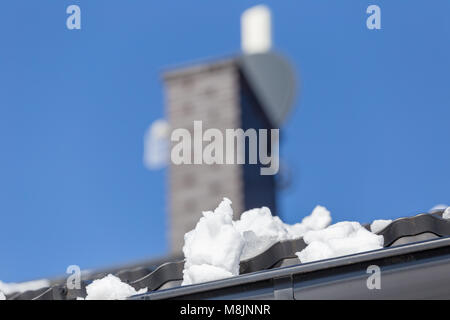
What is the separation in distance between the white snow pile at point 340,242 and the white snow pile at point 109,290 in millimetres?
847

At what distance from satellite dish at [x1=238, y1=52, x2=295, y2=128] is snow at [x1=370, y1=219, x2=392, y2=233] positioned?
16.2 metres

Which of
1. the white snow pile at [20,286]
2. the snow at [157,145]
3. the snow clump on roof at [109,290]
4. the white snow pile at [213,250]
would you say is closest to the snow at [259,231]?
the white snow pile at [213,250]

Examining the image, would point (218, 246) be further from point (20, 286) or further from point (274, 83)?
point (274, 83)

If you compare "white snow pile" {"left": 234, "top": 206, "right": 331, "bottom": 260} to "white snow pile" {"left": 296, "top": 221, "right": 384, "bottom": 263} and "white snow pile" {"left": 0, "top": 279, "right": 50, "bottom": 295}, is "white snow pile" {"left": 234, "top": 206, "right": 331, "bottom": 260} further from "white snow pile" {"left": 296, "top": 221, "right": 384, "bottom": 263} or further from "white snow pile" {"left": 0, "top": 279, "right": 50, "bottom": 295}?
"white snow pile" {"left": 0, "top": 279, "right": 50, "bottom": 295}

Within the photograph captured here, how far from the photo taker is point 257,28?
22625 millimetres

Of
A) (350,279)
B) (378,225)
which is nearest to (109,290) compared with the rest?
(350,279)

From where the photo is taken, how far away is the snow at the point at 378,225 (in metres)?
4.06

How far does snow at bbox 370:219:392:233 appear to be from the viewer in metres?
4.06

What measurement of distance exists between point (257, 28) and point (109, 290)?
1919 centimetres

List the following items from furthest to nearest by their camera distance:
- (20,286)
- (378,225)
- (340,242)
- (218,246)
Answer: (20,286)
(378,225)
(218,246)
(340,242)

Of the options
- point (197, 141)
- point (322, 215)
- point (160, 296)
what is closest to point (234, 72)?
point (197, 141)
